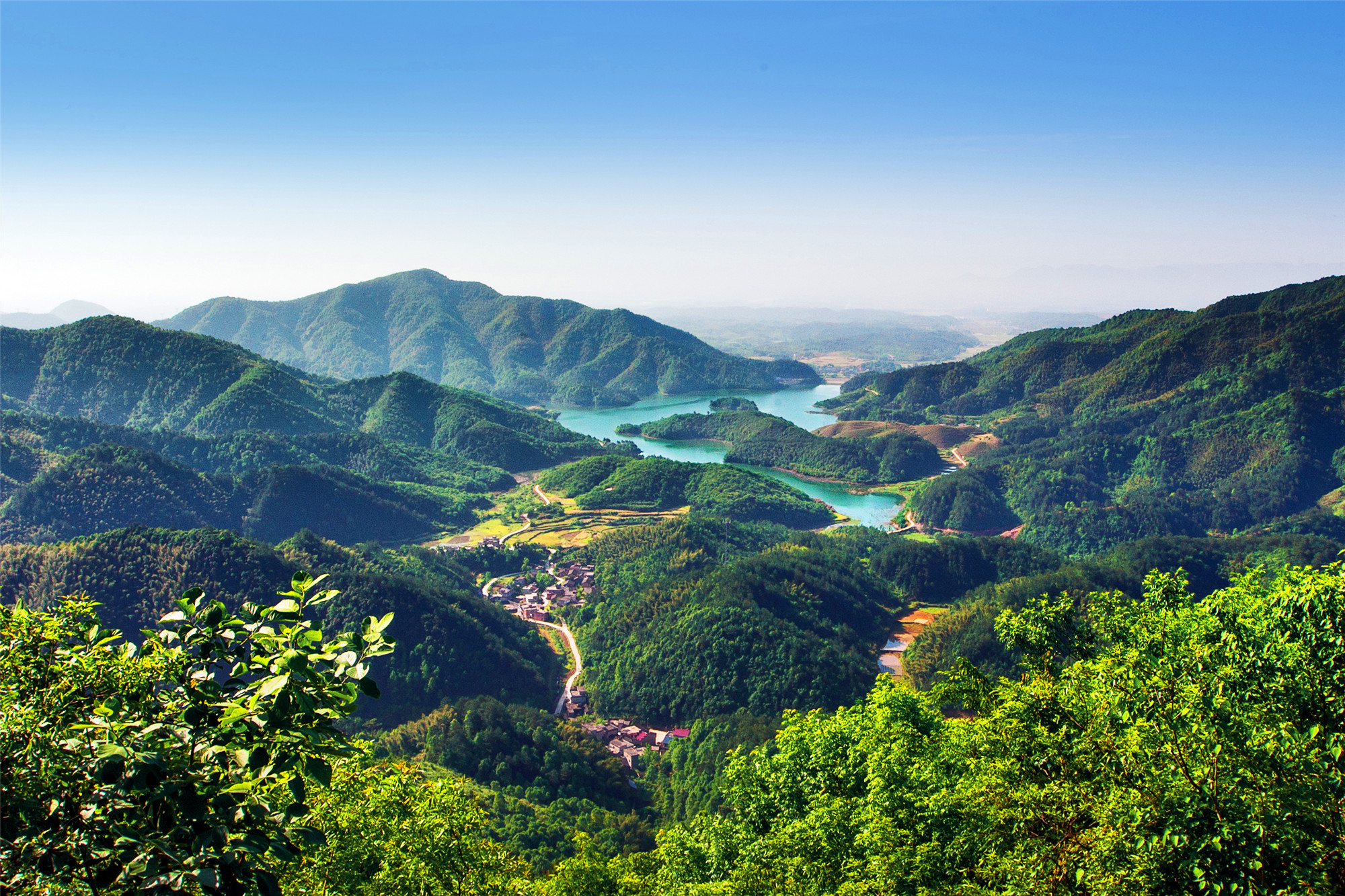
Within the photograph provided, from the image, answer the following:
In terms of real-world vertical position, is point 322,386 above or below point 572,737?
above


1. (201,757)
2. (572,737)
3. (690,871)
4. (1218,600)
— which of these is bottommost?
(572,737)

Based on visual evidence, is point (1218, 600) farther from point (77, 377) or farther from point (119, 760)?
point (77, 377)

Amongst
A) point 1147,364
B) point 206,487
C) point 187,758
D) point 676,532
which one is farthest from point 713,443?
point 187,758

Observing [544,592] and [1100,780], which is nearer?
[1100,780]

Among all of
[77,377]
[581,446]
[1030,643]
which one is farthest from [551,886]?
[77,377]

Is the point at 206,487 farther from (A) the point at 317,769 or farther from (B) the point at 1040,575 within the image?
(A) the point at 317,769

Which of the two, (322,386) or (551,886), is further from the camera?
(322,386)

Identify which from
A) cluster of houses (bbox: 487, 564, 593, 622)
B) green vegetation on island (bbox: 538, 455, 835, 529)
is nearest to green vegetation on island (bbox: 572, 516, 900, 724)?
cluster of houses (bbox: 487, 564, 593, 622)

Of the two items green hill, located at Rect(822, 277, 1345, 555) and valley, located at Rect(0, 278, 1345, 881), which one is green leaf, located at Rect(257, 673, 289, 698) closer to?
valley, located at Rect(0, 278, 1345, 881)

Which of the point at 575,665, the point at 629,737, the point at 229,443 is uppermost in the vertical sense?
the point at 229,443
